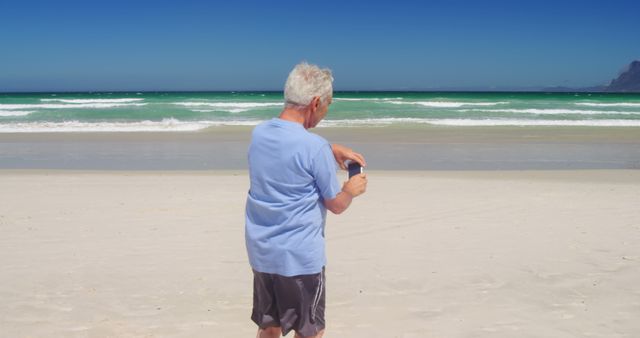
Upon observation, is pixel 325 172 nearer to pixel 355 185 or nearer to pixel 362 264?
pixel 355 185

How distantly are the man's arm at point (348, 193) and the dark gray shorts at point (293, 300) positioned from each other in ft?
0.93

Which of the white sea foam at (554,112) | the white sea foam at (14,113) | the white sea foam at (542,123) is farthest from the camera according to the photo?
the white sea foam at (554,112)

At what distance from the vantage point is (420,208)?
Result: 7797 millimetres

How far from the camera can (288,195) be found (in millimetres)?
2521

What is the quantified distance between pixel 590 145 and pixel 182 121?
1792 centimetres

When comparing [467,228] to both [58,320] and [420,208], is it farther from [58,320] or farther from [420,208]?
[58,320]

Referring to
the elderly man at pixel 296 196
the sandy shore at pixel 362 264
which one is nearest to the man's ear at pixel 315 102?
the elderly man at pixel 296 196

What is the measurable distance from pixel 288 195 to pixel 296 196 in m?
A: 0.03

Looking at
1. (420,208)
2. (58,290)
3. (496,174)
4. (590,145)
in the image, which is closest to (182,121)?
(590,145)

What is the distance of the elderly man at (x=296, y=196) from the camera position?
247 cm

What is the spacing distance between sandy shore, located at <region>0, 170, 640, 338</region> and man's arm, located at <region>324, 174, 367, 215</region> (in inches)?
62.3

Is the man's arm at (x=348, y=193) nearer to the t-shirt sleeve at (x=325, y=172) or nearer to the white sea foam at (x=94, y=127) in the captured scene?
the t-shirt sleeve at (x=325, y=172)

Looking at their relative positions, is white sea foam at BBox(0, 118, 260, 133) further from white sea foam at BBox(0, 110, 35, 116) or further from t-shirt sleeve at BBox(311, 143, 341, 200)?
t-shirt sleeve at BBox(311, 143, 341, 200)

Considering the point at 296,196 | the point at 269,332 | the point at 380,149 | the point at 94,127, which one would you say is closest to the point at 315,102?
the point at 296,196
